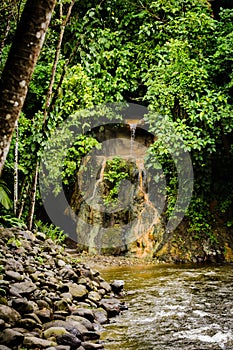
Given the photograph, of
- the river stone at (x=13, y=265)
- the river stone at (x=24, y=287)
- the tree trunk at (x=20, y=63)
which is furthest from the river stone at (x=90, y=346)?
the tree trunk at (x=20, y=63)

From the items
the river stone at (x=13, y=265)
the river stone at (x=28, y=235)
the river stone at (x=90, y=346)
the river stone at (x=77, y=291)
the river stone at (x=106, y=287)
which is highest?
the river stone at (x=28, y=235)

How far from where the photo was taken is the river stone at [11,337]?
3.24 metres

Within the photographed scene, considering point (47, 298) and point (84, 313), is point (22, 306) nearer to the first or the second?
point (47, 298)

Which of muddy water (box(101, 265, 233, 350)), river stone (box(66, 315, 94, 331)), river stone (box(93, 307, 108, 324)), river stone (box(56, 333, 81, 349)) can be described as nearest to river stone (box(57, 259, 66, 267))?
muddy water (box(101, 265, 233, 350))

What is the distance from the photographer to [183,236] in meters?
9.23

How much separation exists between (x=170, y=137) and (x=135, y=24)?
4.46 meters

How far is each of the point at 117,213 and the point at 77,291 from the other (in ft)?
15.3

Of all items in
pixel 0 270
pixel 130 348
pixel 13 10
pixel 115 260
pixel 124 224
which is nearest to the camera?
pixel 130 348

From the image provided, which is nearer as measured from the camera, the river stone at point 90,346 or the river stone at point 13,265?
the river stone at point 90,346

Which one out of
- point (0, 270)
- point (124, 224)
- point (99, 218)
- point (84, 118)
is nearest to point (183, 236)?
point (124, 224)

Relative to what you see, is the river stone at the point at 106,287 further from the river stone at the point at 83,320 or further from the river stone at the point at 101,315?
the river stone at the point at 83,320

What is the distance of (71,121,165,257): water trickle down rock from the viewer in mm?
9195

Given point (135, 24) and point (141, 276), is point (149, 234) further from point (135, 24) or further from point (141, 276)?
point (135, 24)

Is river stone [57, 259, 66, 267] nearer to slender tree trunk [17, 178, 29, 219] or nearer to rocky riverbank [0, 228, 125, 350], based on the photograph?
rocky riverbank [0, 228, 125, 350]
